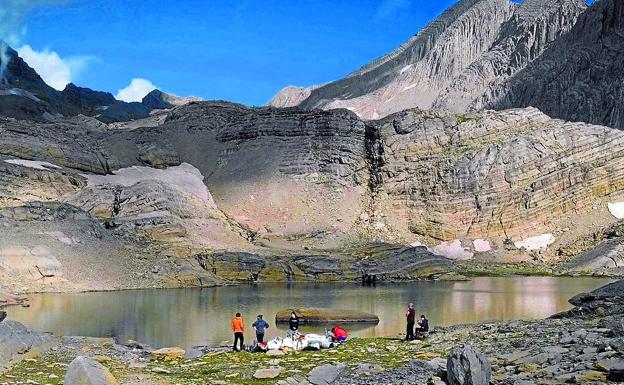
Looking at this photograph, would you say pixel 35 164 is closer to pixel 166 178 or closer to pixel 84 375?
pixel 166 178

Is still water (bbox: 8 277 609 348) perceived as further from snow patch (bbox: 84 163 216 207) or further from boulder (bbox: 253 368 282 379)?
snow patch (bbox: 84 163 216 207)

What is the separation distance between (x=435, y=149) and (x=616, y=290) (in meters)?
101

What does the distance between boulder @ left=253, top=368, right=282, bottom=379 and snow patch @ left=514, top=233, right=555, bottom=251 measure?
101119 mm

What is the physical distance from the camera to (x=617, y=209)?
394 feet

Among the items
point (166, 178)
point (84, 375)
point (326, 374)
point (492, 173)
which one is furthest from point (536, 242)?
point (84, 375)

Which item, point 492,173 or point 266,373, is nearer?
point 266,373

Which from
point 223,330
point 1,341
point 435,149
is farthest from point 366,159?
point 1,341

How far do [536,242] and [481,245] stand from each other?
8539mm

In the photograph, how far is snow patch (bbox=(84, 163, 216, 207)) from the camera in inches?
4906

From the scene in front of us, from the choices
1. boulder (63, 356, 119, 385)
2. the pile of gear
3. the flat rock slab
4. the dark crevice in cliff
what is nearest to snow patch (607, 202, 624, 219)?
the dark crevice in cliff

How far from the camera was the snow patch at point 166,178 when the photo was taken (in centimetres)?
12462

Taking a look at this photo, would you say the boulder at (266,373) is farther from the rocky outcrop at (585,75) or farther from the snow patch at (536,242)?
the rocky outcrop at (585,75)

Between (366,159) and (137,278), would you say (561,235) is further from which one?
(137,278)

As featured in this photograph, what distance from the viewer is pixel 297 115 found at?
5822 inches
